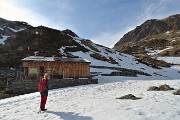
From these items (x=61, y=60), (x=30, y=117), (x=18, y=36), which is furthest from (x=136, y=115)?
(x=18, y=36)

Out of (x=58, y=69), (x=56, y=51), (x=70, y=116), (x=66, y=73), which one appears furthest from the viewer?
(x=56, y=51)

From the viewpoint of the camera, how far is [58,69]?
166ft

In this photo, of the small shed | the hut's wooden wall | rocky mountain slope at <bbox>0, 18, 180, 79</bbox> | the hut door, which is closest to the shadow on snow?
the small shed

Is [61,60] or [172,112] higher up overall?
[61,60]

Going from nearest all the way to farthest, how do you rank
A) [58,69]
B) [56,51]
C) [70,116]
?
[70,116] < [58,69] < [56,51]

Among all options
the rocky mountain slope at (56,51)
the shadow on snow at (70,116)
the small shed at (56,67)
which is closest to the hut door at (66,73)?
the small shed at (56,67)

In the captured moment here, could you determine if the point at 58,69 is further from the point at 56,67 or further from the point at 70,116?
the point at 70,116

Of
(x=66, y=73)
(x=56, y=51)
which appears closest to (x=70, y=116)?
(x=66, y=73)

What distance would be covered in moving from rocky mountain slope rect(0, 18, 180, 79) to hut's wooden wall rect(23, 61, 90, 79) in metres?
10.6

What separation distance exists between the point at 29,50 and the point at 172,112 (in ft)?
210

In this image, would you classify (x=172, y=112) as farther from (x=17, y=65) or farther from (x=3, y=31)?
(x=3, y=31)

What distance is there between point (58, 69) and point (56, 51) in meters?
29.2

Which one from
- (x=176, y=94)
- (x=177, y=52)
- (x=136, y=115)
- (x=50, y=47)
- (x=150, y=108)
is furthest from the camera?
(x=177, y=52)

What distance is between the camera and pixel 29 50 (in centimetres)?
7562
